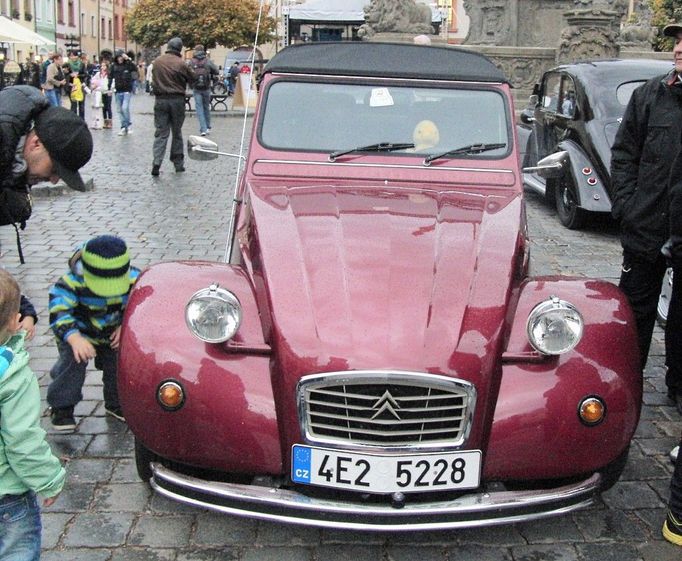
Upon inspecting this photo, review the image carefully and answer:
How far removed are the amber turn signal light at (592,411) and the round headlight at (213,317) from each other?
132cm

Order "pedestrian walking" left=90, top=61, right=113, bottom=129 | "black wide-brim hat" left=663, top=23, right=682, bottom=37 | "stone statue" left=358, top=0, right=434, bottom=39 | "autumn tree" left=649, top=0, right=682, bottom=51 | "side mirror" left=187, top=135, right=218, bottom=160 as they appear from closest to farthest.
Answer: "black wide-brim hat" left=663, top=23, right=682, bottom=37, "side mirror" left=187, top=135, right=218, bottom=160, "pedestrian walking" left=90, top=61, right=113, bottom=129, "stone statue" left=358, top=0, right=434, bottom=39, "autumn tree" left=649, top=0, right=682, bottom=51

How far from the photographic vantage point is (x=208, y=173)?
43.3 ft

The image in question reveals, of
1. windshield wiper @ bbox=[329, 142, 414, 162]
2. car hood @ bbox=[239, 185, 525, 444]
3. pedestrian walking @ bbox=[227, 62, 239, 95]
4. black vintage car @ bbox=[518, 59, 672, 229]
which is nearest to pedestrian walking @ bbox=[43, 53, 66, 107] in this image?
black vintage car @ bbox=[518, 59, 672, 229]

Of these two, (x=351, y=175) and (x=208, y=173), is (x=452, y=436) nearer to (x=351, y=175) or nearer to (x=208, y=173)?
(x=351, y=175)

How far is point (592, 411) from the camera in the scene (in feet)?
10.4

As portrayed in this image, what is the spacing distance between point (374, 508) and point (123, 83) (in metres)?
17.4

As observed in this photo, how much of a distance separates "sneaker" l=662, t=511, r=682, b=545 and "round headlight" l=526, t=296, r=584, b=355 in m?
0.84

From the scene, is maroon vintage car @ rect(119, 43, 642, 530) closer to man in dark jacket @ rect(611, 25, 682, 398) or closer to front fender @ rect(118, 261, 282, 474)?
front fender @ rect(118, 261, 282, 474)

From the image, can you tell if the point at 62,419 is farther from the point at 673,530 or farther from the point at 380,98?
the point at 673,530

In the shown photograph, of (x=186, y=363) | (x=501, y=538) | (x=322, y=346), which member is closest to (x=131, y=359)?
(x=186, y=363)

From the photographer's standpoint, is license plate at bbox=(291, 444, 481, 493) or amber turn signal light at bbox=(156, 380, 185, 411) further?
amber turn signal light at bbox=(156, 380, 185, 411)

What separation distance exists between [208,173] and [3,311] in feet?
35.9

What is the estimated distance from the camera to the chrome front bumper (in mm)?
2994

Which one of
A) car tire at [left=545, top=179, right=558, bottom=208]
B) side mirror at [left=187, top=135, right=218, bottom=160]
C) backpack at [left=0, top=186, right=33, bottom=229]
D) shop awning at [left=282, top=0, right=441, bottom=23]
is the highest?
shop awning at [left=282, top=0, right=441, bottom=23]
